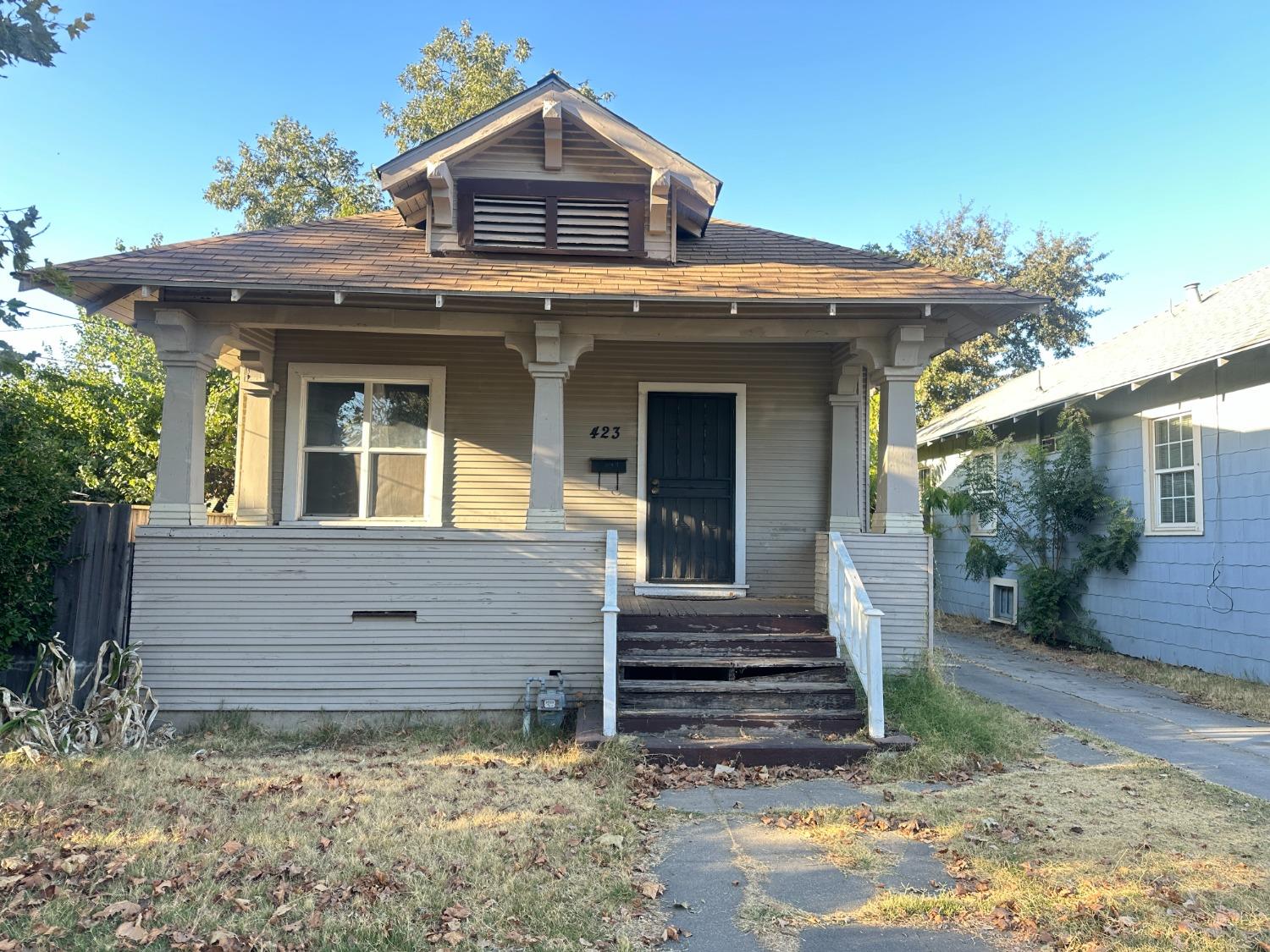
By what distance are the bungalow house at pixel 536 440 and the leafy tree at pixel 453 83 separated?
15.8 metres

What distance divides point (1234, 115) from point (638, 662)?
1619cm

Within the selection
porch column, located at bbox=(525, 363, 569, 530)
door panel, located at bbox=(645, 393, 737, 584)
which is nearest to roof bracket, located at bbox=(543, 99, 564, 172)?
porch column, located at bbox=(525, 363, 569, 530)

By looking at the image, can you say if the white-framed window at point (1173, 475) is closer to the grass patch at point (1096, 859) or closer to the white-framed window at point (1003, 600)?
the white-framed window at point (1003, 600)

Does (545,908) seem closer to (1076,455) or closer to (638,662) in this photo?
(638,662)

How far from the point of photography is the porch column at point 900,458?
7.34 meters

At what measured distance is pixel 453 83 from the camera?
2397 centimetres

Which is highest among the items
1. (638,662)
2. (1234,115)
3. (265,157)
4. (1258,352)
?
(265,157)

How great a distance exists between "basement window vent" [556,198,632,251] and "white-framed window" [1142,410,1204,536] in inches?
276

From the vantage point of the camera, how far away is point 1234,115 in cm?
1545

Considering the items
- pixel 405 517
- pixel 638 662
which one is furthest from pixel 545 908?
pixel 405 517

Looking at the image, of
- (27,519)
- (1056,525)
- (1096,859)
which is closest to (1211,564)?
(1056,525)

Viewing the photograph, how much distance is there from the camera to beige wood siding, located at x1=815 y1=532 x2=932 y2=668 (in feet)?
23.7

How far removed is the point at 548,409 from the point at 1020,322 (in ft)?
80.0

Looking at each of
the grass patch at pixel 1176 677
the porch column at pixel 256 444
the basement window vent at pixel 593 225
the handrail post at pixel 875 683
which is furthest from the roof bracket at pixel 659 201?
the grass patch at pixel 1176 677
